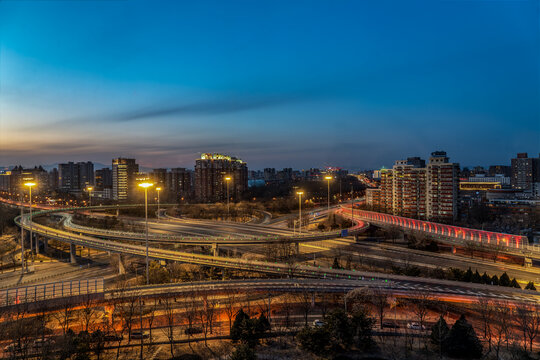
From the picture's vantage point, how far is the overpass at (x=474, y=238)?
2342 cm

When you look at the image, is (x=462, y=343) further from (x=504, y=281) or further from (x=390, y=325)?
(x=504, y=281)

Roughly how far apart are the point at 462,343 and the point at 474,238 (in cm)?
1795

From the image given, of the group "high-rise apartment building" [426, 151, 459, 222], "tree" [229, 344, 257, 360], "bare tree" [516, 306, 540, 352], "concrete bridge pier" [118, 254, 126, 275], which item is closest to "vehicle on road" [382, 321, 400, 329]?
"bare tree" [516, 306, 540, 352]

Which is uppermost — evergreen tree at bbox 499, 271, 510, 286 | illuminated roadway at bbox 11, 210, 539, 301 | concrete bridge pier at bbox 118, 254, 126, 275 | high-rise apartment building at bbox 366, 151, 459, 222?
high-rise apartment building at bbox 366, 151, 459, 222

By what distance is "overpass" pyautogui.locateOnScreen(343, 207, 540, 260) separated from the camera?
76.8 feet

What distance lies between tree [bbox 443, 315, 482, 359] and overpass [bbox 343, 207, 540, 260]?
1488 cm

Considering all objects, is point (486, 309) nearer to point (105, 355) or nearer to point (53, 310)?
point (105, 355)

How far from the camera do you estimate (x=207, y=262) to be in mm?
19719

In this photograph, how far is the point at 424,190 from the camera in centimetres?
4425

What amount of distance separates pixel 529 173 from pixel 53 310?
98769 millimetres

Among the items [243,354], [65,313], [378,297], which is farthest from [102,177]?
[243,354]

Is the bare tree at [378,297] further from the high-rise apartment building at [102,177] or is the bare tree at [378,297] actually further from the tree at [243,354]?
the high-rise apartment building at [102,177]

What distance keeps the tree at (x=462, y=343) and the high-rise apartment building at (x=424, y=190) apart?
1267 inches

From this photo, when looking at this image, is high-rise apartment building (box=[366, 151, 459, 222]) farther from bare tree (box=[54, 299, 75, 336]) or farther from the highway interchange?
bare tree (box=[54, 299, 75, 336])
